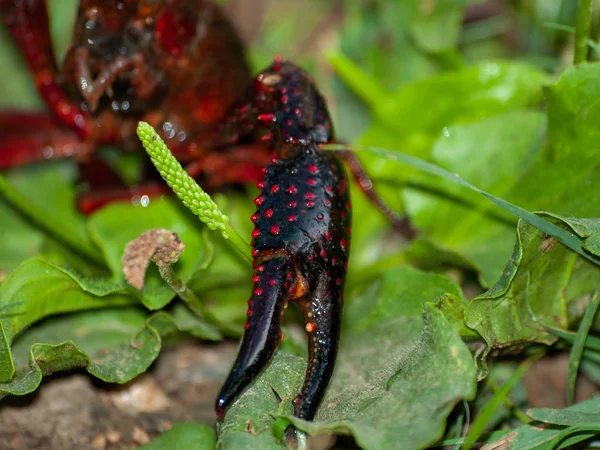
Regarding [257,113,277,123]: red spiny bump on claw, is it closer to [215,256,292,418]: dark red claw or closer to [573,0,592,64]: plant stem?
[215,256,292,418]: dark red claw

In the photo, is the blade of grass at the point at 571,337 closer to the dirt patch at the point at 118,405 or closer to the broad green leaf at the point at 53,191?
the dirt patch at the point at 118,405

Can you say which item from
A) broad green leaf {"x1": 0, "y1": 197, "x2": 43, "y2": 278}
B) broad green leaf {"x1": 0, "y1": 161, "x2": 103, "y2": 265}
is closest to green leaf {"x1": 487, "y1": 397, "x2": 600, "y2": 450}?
broad green leaf {"x1": 0, "y1": 161, "x2": 103, "y2": 265}

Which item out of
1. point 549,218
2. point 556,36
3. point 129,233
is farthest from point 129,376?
point 556,36

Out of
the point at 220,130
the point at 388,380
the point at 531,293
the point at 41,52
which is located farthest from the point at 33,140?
the point at 531,293

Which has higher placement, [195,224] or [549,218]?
[549,218]

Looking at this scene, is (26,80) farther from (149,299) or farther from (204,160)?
(149,299)

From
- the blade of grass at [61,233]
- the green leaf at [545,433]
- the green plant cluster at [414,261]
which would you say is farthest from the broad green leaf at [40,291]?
the green leaf at [545,433]

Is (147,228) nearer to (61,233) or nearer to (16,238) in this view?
(61,233)
